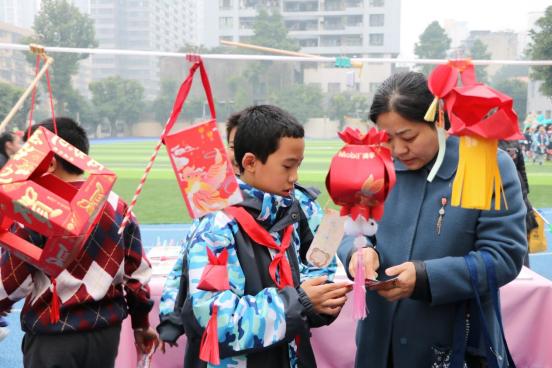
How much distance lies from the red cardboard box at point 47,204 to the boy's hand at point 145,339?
714 mm

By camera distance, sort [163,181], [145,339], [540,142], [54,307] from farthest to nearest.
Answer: [540,142]
[163,181]
[145,339]
[54,307]

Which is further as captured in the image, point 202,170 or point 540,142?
point 540,142

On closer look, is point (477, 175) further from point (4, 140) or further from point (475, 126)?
point (4, 140)

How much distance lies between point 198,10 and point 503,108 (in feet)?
119

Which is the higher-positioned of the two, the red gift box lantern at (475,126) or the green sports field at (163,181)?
the red gift box lantern at (475,126)

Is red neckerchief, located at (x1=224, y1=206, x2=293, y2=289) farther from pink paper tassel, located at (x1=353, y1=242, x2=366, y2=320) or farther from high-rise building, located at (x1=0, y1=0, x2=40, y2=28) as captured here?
high-rise building, located at (x1=0, y1=0, x2=40, y2=28)

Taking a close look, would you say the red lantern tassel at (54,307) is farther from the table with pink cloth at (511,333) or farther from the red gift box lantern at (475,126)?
the red gift box lantern at (475,126)

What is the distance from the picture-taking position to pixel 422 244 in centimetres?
140

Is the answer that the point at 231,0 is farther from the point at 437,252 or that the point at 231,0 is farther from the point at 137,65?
the point at 437,252

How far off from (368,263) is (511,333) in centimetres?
185

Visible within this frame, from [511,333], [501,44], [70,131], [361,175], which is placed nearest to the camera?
[361,175]

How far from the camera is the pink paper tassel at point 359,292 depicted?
4.02ft

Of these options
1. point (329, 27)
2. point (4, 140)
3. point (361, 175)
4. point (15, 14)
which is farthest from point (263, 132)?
point (15, 14)

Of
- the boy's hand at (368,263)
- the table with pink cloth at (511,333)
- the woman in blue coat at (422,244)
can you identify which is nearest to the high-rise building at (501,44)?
the table with pink cloth at (511,333)
